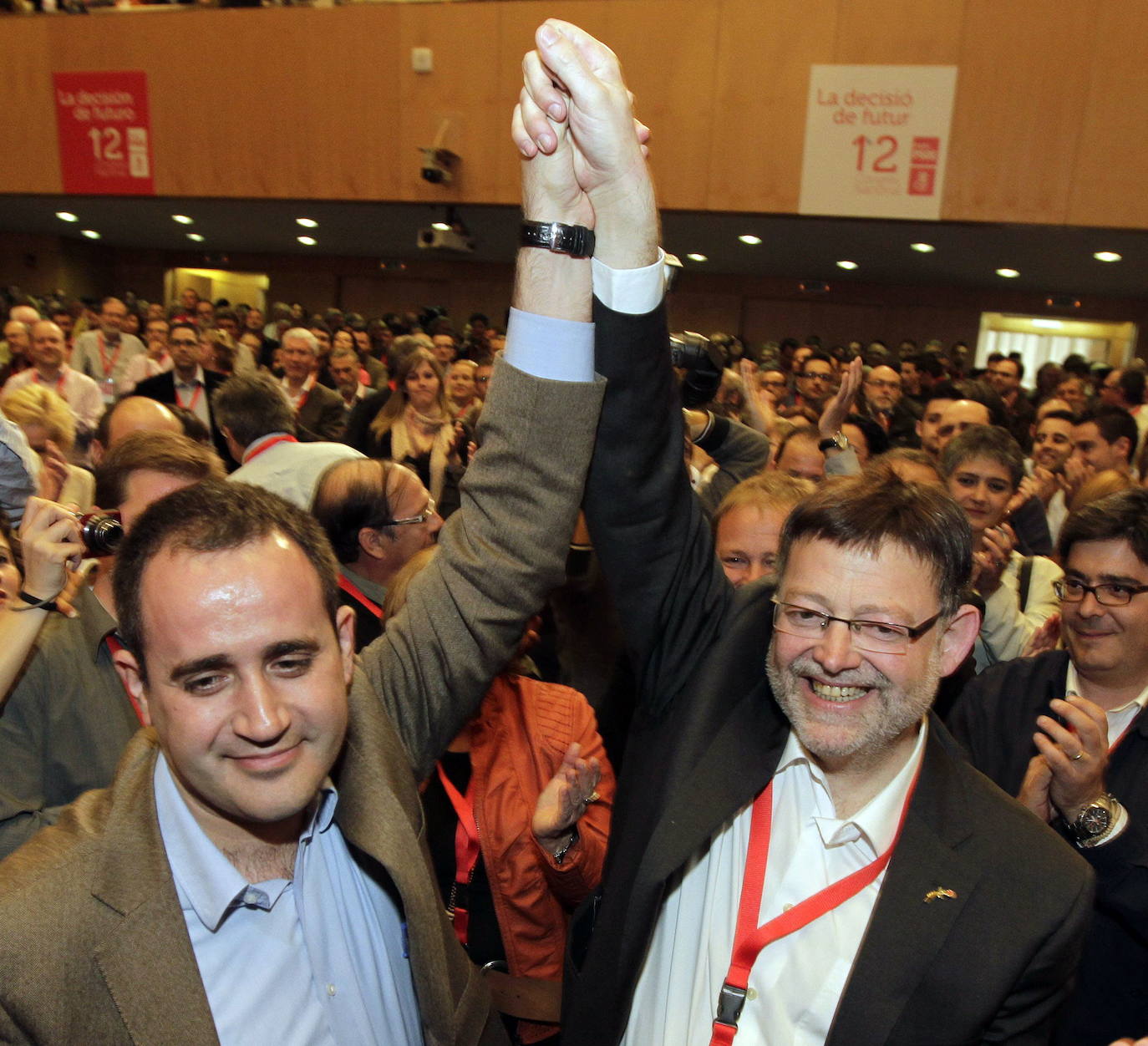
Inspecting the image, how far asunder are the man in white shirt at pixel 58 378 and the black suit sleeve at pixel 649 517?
15.0 feet

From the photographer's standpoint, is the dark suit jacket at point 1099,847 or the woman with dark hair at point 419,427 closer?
the dark suit jacket at point 1099,847

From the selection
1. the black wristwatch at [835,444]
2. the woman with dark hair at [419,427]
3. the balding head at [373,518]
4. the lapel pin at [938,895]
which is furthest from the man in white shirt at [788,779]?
the woman with dark hair at [419,427]

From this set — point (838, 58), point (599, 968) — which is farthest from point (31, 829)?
point (838, 58)

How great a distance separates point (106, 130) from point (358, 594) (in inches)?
330

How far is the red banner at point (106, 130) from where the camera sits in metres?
8.38

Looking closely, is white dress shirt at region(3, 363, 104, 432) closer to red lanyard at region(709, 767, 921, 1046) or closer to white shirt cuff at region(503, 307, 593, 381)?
white shirt cuff at region(503, 307, 593, 381)

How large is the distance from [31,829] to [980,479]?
2529 mm

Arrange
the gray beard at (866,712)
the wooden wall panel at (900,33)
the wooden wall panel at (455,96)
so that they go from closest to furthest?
the gray beard at (866,712) < the wooden wall panel at (900,33) < the wooden wall panel at (455,96)

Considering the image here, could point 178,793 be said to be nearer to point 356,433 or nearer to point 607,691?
point 607,691

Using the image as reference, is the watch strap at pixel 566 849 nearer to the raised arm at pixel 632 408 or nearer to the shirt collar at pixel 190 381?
the raised arm at pixel 632 408

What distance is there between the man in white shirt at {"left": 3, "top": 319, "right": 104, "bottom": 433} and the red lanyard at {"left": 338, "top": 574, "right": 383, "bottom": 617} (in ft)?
11.5

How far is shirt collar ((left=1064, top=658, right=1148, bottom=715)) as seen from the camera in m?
1.70

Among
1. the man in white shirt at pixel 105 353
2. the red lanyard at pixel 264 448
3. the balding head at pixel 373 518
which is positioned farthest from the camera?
the man in white shirt at pixel 105 353

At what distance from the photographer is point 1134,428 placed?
13.4 feet
